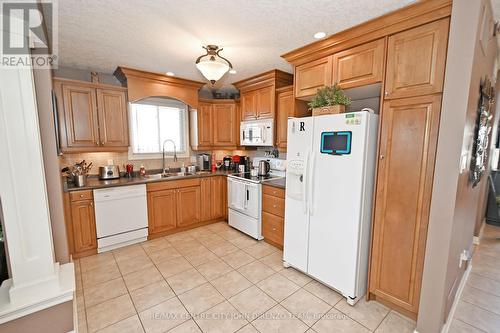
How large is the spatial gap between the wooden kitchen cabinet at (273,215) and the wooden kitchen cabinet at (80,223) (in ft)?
7.69

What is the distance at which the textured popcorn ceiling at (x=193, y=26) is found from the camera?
71.0 inches

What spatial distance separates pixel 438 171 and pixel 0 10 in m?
2.95

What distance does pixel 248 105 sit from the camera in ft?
13.2

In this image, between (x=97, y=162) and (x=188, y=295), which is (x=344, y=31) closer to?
(x=188, y=295)

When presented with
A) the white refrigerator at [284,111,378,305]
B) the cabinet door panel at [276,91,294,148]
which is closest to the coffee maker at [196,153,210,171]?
the cabinet door panel at [276,91,294,148]

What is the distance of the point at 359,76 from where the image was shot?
7.14ft

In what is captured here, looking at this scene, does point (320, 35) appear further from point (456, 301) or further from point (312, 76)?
point (456, 301)

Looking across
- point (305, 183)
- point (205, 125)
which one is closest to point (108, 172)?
point (205, 125)

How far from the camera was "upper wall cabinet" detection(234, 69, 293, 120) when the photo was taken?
3506mm

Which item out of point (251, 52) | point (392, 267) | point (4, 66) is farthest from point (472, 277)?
point (4, 66)

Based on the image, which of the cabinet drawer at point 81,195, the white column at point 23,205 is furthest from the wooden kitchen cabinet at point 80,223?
the white column at point 23,205

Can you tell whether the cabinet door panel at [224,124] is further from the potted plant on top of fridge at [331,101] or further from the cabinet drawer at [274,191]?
the potted plant on top of fridge at [331,101]

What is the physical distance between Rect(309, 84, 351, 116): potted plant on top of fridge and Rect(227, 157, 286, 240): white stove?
1400mm

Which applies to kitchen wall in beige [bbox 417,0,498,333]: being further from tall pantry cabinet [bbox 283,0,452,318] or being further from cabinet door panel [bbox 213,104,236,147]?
cabinet door panel [bbox 213,104,236,147]
